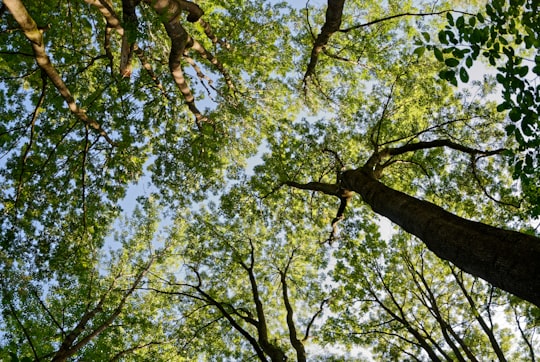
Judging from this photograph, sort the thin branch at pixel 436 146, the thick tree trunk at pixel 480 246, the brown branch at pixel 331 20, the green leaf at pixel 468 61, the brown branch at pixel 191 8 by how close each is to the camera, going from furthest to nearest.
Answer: the thin branch at pixel 436 146 → the brown branch at pixel 331 20 → the brown branch at pixel 191 8 → the green leaf at pixel 468 61 → the thick tree trunk at pixel 480 246

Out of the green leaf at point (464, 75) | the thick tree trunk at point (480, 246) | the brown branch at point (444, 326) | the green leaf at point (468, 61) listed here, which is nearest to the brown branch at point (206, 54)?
the thick tree trunk at point (480, 246)

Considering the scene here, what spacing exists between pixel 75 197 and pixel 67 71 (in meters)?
3.81

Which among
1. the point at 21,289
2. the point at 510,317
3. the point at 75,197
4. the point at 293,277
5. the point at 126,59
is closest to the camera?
the point at 126,59

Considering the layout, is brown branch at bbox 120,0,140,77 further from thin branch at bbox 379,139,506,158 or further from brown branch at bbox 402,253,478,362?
brown branch at bbox 402,253,478,362

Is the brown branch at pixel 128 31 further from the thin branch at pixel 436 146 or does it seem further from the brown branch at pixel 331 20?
the thin branch at pixel 436 146

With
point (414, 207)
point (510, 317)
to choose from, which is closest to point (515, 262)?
point (414, 207)

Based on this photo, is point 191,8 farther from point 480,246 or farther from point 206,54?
point 480,246

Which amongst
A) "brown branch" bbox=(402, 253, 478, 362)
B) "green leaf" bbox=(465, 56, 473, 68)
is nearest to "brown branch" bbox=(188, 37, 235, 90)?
"green leaf" bbox=(465, 56, 473, 68)

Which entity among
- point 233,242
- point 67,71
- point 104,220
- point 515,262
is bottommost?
point 515,262

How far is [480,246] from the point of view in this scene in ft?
13.1

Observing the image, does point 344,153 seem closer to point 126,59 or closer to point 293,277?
point 293,277

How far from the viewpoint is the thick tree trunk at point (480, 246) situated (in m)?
3.45

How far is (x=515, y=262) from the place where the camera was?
3.56 metres

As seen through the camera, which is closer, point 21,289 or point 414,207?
point 414,207
